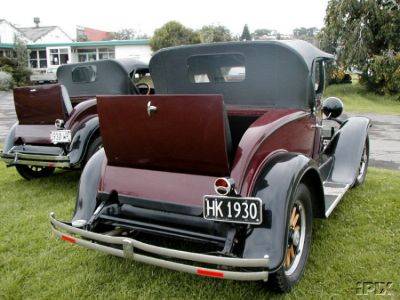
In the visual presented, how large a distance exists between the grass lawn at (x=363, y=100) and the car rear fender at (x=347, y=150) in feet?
38.1

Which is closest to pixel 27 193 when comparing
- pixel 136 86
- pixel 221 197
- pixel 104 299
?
pixel 136 86

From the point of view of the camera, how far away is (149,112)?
3047mm

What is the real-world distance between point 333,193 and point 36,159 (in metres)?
3.93

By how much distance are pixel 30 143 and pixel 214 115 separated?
4.15m

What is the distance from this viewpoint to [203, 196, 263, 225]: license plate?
275cm

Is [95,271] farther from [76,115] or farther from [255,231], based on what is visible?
[76,115]

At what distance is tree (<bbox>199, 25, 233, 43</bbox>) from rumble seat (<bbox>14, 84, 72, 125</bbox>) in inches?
1405

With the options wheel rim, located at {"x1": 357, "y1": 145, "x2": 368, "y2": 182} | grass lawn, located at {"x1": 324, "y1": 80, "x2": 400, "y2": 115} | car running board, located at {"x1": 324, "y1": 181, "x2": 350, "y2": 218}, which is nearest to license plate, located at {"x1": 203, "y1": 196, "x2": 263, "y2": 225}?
car running board, located at {"x1": 324, "y1": 181, "x2": 350, "y2": 218}

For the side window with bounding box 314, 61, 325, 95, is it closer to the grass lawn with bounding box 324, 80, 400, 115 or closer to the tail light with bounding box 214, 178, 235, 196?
the tail light with bounding box 214, 178, 235, 196

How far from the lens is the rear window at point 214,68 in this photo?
14.5 feet

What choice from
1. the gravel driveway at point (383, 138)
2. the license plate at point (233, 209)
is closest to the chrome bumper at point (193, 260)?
the license plate at point (233, 209)

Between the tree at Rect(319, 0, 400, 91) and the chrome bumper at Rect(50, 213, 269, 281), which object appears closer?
the chrome bumper at Rect(50, 213, 269, 281)

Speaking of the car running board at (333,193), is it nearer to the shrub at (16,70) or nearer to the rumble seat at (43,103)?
the rumble seat at (43,103)

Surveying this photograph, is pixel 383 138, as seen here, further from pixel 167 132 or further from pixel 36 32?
pixel 36 32
